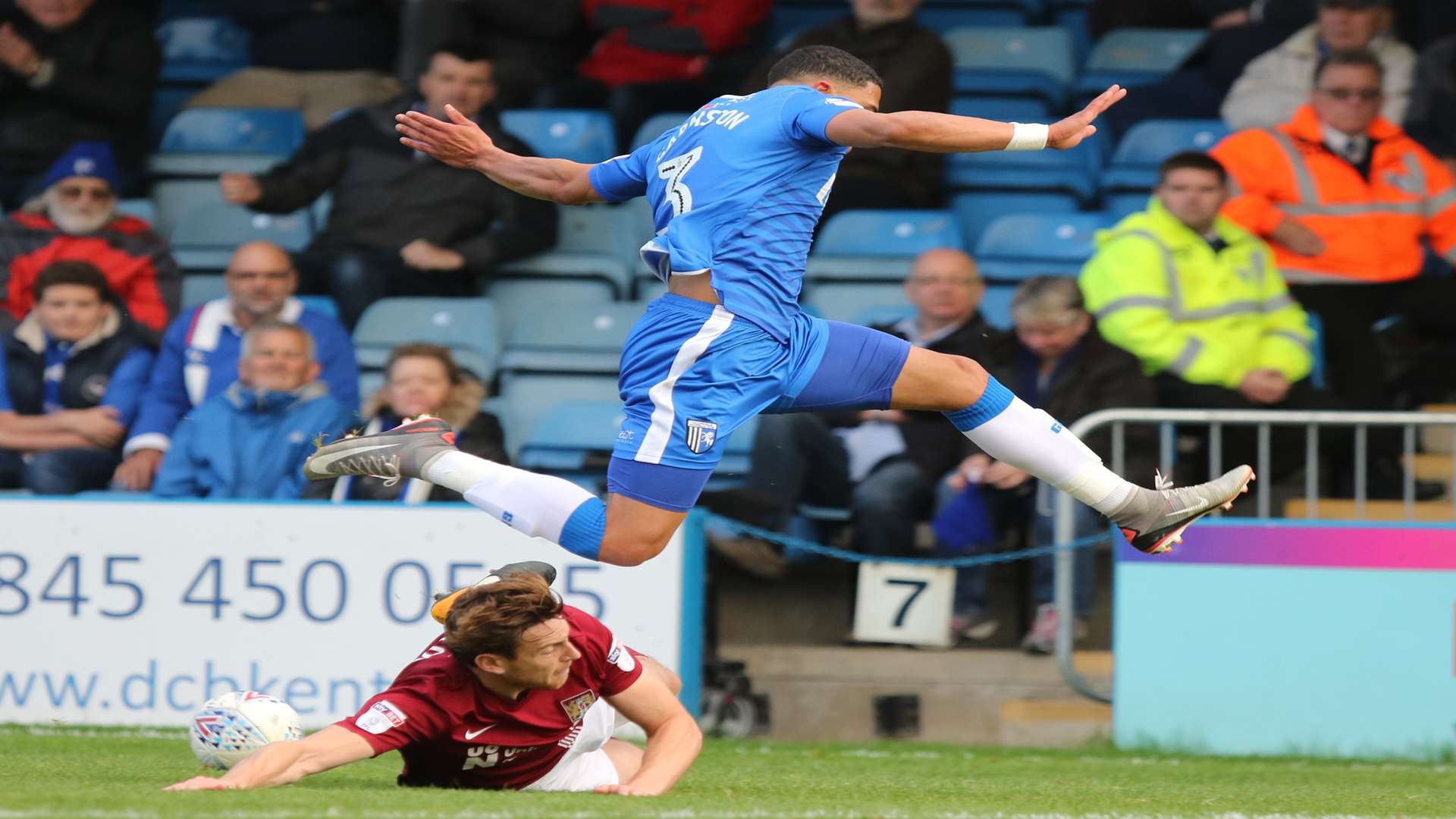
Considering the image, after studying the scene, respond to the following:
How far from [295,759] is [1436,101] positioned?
6.79 m

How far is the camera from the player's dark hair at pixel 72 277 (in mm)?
8570

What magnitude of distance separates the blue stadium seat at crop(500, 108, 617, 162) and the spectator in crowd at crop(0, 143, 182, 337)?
178cm

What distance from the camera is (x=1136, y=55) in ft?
34.5

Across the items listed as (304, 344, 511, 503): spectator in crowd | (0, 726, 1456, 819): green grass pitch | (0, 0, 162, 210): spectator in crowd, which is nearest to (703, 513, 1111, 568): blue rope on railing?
(0, 726, 1456, 819): green grass pitch

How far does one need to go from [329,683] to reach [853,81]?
3471mm

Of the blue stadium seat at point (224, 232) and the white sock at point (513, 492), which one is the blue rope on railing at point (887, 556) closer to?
the white sock at point (513, 492)

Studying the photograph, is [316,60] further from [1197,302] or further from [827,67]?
[827,67]

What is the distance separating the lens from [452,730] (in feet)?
15.5

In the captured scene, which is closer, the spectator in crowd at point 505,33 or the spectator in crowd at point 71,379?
the spectator in crowd at point 71,379

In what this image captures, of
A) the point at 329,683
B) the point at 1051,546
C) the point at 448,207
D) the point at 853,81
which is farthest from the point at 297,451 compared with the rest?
the point at 853,81

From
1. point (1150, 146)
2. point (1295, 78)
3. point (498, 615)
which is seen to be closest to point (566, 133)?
point (1150, 146)

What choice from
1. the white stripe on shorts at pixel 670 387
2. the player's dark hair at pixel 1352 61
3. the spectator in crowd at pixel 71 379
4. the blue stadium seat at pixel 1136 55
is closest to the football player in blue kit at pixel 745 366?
the white stripe on shorts at pixel 670 387

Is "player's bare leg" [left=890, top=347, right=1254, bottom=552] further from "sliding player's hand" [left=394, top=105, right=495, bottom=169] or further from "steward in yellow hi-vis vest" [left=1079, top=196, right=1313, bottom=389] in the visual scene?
"steward in yellow hi-vis vest" [left=1079, top=196, right=1313, bottom=389]

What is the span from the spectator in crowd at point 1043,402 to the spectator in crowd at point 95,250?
3829 mm
